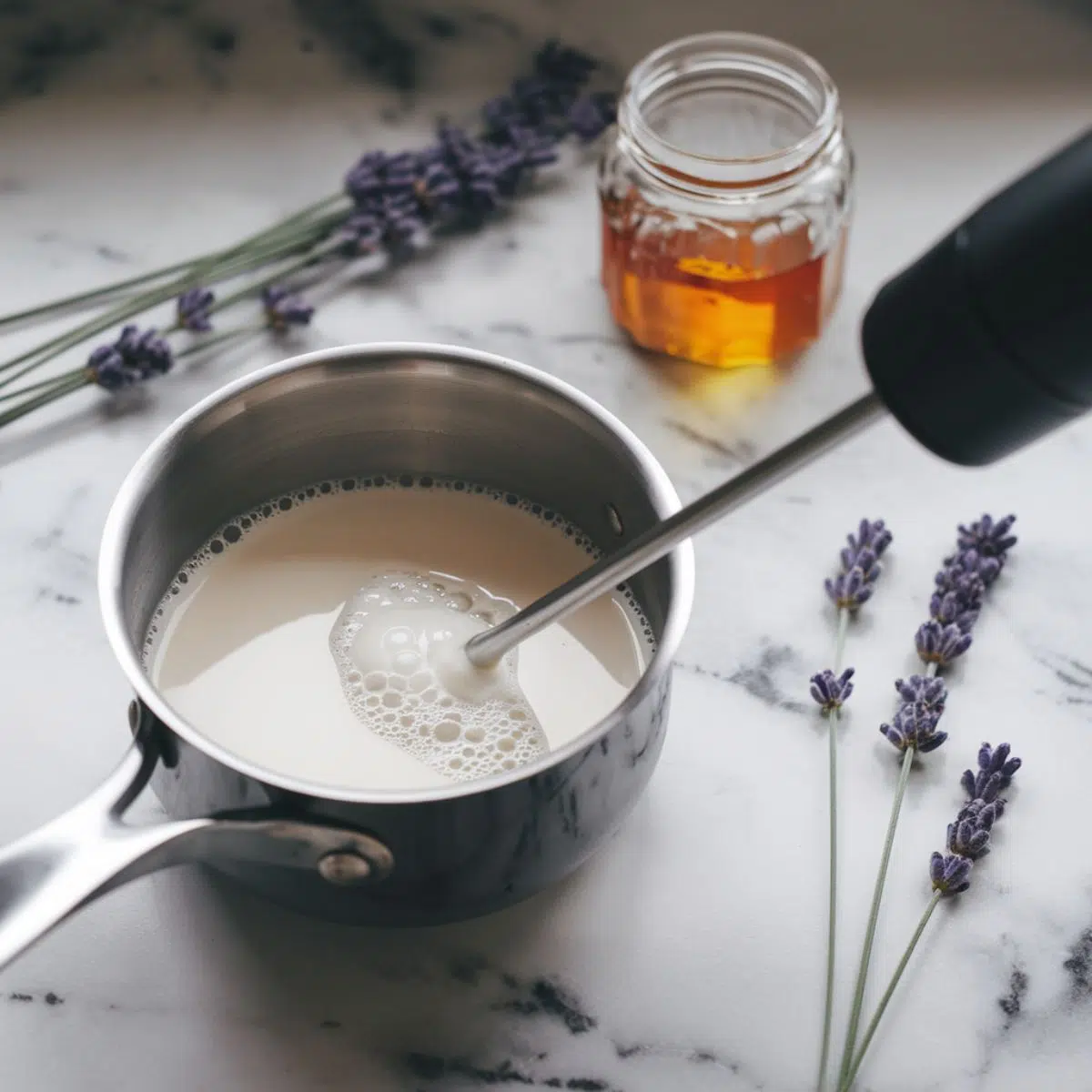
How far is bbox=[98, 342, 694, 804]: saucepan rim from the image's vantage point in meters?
0.65

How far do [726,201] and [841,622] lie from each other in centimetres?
28

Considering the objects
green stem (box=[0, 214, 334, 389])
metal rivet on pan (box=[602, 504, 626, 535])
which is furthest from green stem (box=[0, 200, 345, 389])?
metal rivet on pan (box=[602, 504, 626, 535])

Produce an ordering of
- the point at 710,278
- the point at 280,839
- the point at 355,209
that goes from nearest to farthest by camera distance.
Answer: the point at 280,839
the point at 710,278
the point at 355,209

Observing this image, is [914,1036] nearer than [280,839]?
No

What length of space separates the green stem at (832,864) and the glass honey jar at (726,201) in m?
0.23

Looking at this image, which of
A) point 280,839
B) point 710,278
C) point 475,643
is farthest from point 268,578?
point 710,278

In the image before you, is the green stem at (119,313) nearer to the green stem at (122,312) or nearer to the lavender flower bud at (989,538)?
the green stem at (122,312)

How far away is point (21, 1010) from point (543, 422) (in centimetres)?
40

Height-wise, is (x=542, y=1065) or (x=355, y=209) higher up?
(x=355, y=209)

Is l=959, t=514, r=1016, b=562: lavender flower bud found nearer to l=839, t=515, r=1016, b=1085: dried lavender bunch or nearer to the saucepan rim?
l=839, t=515, r=1016, b=1085: dried lavender bunch

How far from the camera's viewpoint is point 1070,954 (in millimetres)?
812

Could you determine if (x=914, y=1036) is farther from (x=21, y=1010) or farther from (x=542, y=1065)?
(x=21, y=1010)

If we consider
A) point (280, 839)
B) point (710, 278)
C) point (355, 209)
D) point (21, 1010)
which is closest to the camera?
point (280, 839)

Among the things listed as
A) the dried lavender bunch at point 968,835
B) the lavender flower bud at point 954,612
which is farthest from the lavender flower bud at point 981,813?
the lavender flower bud at point 954,612
